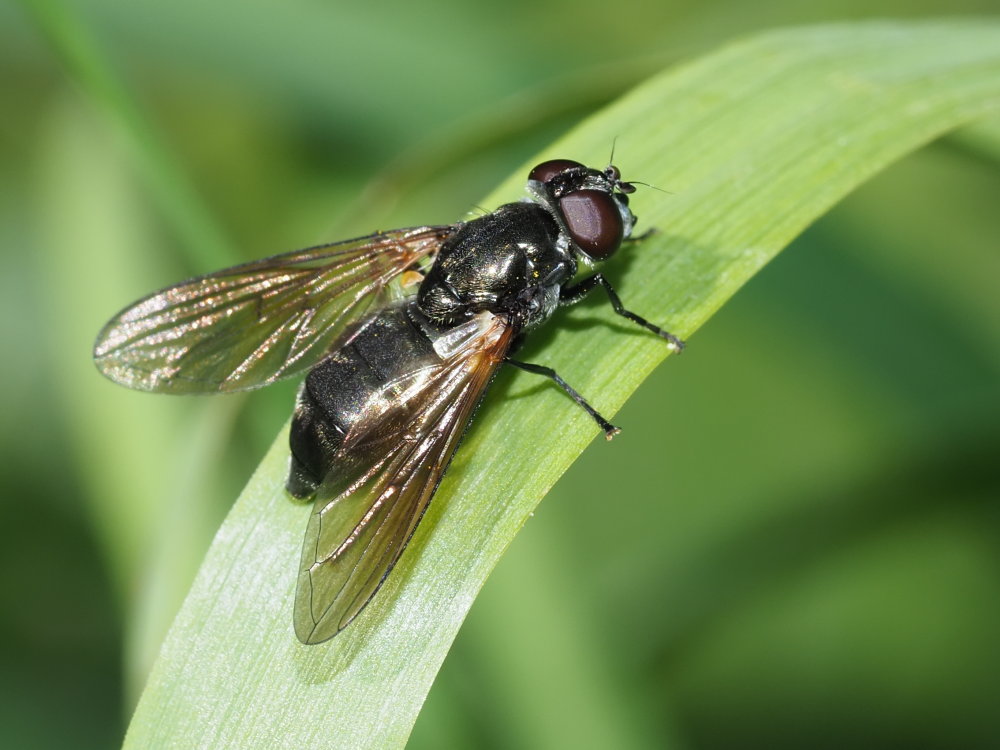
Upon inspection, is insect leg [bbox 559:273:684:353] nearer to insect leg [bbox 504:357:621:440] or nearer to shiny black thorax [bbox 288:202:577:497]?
shiny black thorax [bbox 288:202:577:497]

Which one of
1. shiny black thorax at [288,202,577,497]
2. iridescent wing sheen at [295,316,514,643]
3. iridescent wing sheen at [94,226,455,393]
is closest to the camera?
iridescent wing sheen at [295,316,514,643]

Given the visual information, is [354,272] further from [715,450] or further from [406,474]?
[715,450]

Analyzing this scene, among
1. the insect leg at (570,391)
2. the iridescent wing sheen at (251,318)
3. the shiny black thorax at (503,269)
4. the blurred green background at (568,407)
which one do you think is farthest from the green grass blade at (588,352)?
the iridescent wing sheen at (251,318)

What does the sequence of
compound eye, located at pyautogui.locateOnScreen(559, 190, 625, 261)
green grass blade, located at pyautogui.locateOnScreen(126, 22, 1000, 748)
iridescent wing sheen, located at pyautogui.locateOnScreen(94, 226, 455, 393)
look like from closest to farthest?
1. green grass blade, located at pyautogui.locateOnScreen(126, 22, 1000, 748)
2. compound eye, located at pyautogui.locateOnScreen(559, 190, 625, 261)
3. iridescent wing sheen, located at pyautogui.locateOnScreen(94, 226, 455, 393)

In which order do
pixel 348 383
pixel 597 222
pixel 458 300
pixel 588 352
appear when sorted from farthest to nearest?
pixel 458 300 < pixel 597 222 < pixel 348 383 < pixel 588 352

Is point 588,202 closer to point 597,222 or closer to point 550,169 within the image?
point 597,222

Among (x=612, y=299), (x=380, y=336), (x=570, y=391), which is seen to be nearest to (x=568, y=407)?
(x=570, y=391)

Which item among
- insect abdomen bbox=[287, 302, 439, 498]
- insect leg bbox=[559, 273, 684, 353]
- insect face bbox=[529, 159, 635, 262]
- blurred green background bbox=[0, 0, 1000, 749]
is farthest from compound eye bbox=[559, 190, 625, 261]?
insect abdomen bbox=[287, 302, 439, 498]
